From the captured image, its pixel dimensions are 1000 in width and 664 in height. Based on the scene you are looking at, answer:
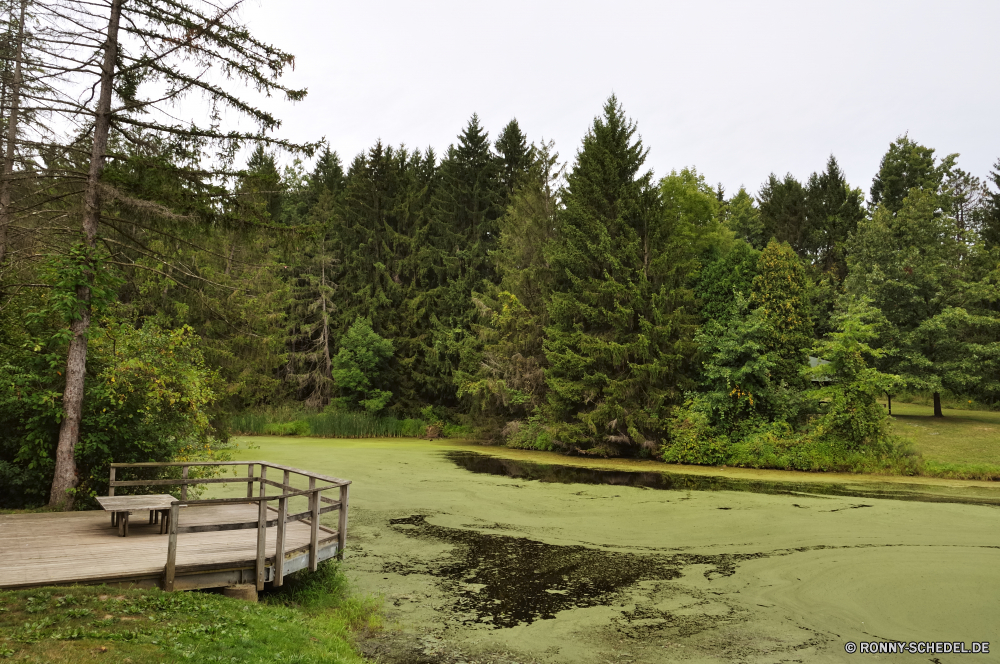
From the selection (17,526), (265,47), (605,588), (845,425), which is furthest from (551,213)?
(17,526)

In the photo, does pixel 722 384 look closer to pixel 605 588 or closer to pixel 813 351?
pixel 813 351

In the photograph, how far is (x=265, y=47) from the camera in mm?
8586

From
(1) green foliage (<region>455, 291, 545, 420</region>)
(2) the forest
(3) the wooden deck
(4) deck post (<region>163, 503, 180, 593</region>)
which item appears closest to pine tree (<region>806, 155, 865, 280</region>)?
(2) the forest

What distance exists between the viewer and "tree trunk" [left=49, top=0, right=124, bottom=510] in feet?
25.3

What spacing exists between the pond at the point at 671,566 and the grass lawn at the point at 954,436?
2329 mm

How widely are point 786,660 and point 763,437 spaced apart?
516 inches

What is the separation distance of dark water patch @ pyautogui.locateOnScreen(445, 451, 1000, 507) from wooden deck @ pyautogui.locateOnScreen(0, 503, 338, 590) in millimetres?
9226

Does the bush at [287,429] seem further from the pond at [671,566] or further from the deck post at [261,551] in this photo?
the deck post at [261,551]

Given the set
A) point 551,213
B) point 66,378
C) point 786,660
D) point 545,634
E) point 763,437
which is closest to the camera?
point 786,660

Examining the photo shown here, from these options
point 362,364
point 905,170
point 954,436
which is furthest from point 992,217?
point 362,364

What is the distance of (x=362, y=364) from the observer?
29.8 metres

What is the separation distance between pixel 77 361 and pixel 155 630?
4.88 metres

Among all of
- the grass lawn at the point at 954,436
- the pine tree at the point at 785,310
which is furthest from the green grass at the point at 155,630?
the pine tree at the point at 785,310

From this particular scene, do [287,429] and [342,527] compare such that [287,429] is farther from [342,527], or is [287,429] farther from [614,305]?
[342,527]
